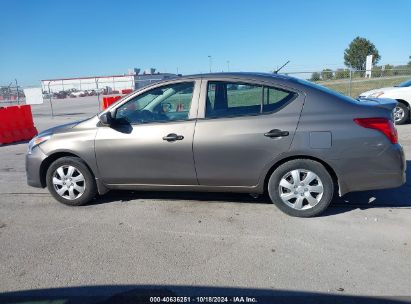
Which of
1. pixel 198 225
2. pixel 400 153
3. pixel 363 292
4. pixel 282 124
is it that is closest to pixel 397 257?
pixel 363 292

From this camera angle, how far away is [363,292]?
9.04 feet

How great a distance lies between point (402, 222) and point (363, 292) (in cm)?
154

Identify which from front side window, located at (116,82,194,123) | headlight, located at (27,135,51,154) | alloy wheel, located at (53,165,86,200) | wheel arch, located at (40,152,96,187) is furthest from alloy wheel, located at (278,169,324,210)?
headlight, located at (27,135,51,154)

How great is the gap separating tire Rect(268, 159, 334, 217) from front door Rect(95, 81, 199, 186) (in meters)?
1.02

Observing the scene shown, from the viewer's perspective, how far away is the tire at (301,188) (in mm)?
3979

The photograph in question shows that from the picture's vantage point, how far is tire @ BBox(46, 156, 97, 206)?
15.4ft

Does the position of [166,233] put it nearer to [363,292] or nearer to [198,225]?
[198,225]

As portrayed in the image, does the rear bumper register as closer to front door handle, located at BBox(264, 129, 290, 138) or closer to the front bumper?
front door handle, located at BBox(264, 129, 290, 138)

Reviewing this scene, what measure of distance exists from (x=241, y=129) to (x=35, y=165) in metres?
2.86

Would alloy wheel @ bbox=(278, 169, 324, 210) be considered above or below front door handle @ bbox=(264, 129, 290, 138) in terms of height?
below

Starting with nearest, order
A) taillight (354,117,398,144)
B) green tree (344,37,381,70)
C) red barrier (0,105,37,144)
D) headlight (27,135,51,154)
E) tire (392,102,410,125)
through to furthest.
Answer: taillight (354,117,398,144), headlight (27,135,51,154), tire (392,102,410,125), red barrier (0,105,37,144), green tree (344,37,381,70)

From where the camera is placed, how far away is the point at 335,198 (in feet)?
15.4

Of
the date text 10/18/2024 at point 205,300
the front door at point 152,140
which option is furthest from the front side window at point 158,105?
the date text 10/18/2024 at point 205,300

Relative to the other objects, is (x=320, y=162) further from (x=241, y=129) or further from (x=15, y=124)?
(x=15, y=124)
